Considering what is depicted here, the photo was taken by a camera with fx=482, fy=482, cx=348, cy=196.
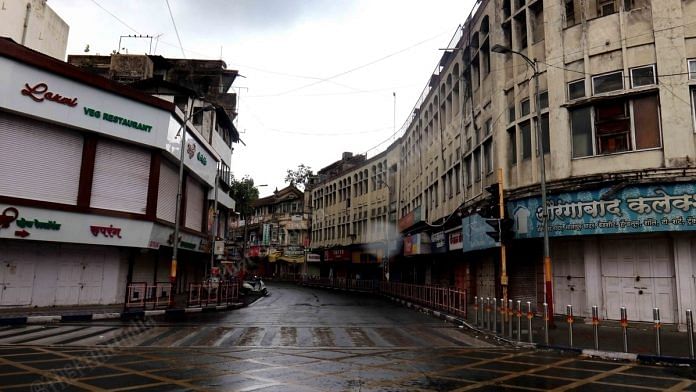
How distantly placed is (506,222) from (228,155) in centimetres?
3322

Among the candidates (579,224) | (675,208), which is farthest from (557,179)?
(675,208)

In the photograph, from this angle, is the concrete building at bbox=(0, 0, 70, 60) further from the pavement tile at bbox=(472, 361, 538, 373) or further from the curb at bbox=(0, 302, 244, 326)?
the pavement tile at bbox=(472, 361, 538, 373)

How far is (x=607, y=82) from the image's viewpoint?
55.0 feet

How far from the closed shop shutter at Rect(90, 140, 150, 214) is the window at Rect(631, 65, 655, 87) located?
21025mm

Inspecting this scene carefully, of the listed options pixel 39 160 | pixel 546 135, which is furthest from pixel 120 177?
pixel 546 135

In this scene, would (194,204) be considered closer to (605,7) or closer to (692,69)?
(605,7)

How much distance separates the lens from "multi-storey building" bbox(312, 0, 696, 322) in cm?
1523

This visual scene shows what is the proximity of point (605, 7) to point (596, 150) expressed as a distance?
5.46 metres

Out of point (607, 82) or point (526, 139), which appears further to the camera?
point (526, 139)

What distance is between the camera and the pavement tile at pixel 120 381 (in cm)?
727

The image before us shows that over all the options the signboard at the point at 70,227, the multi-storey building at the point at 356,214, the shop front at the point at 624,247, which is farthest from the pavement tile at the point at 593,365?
the multi-storey building at the point at 356,214

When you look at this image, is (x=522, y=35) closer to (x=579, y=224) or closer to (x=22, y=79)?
(x=579, y=224)

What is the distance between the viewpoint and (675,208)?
14609mm

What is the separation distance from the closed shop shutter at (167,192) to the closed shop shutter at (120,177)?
1.58 meters
